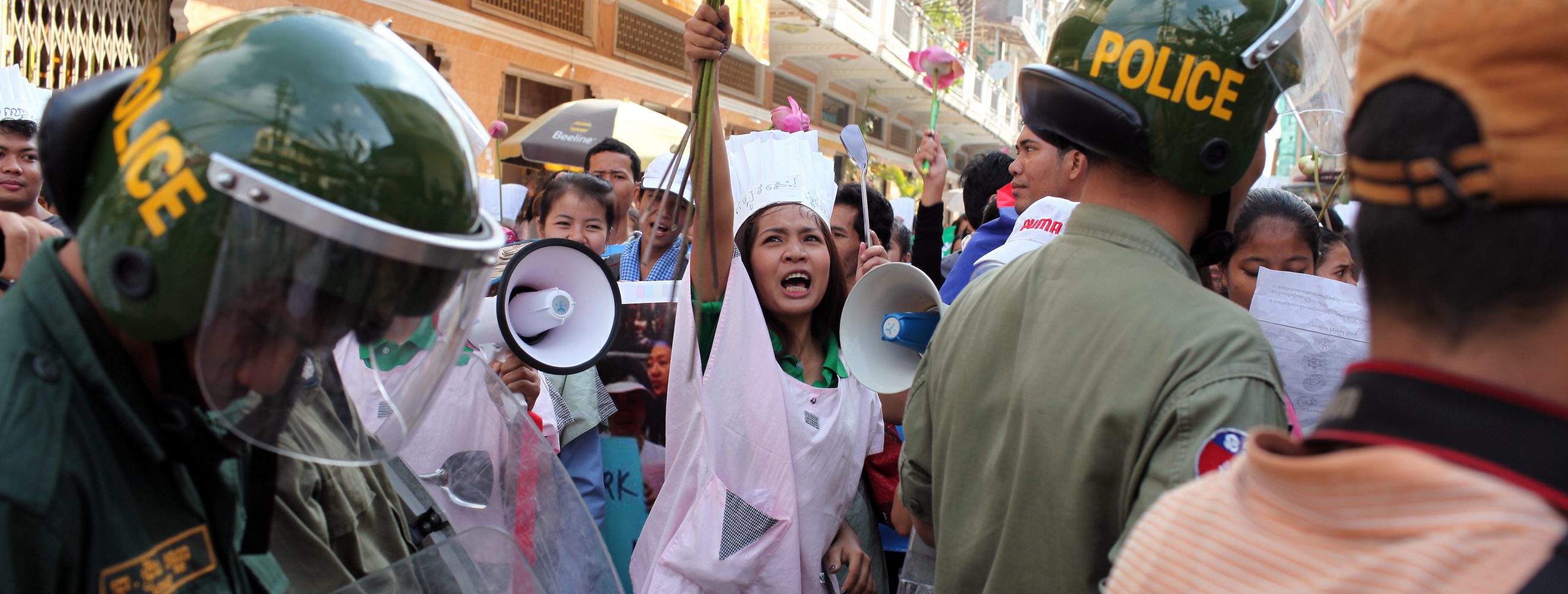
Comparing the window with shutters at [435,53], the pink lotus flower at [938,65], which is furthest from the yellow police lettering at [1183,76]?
the window with shutters at [435,53]

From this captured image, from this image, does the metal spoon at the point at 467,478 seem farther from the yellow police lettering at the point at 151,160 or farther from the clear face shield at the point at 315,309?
the yellow police lettering at the point at 151,160

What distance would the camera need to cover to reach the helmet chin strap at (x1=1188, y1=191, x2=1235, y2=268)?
152 centimetres

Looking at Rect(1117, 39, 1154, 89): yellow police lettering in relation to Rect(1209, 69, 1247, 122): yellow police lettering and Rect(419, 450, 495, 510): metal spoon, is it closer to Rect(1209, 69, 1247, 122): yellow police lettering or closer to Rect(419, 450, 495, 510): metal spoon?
Rect(1209, 69, 1247, 122): yellow police lettering

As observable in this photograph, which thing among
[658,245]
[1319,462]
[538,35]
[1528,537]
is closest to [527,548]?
[1319,462]

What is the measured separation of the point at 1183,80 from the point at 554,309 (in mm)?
1710

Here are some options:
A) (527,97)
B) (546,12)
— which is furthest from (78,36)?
(546,12)

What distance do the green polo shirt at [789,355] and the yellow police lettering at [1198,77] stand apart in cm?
142

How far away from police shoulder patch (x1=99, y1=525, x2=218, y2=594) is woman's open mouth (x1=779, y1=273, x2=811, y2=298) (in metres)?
1.92

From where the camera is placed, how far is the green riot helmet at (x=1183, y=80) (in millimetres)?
1398

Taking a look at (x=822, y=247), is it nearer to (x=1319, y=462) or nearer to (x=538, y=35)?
(x=1319, y=462)

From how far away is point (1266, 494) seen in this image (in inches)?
29.7

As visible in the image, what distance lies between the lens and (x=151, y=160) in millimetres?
1022

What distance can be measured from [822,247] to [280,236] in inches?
78.5

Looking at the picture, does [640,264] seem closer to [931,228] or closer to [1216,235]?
[931,228]
